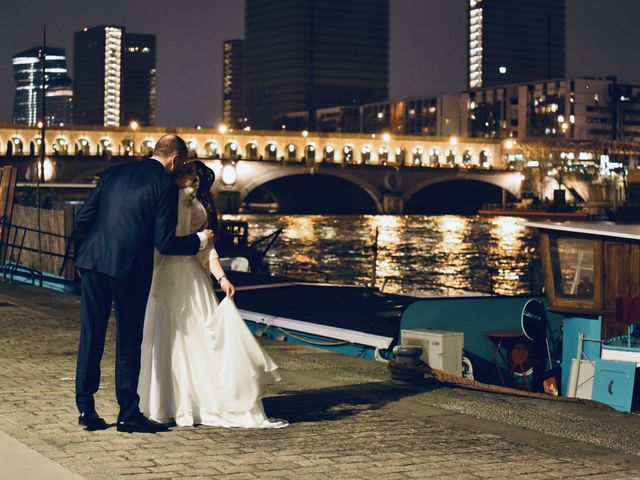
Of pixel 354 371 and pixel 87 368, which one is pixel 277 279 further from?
pixel 87 368

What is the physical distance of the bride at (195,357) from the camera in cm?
732

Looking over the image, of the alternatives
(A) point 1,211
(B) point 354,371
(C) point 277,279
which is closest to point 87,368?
(B) point 354,371

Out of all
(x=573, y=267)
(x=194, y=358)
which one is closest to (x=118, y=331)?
(x=194, y=358)

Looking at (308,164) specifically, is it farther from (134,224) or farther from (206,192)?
(134,224)

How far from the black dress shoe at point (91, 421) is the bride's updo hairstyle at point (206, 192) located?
1464 millimetres

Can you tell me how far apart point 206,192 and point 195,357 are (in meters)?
1.13

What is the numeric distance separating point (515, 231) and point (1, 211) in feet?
246

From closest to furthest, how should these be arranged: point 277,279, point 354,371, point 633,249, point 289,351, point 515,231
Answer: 1. point 354,371
2. point 289,351
3. point 633,249
4. point 277,279
5. point 515,231

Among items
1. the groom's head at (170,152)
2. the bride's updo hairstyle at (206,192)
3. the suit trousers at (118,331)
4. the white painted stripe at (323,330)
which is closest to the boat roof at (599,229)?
the white painted stripe at (323,330)

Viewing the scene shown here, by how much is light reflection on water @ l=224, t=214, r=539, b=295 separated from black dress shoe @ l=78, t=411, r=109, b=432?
1075 inches

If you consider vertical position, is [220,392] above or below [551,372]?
above

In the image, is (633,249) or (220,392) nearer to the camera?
(220,392)

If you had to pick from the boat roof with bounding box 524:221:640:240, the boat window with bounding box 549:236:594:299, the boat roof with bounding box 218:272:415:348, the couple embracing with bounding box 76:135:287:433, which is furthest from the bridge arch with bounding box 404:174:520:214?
the couple embracing with bounding box 76:135:287:433

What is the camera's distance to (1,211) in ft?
81.9
